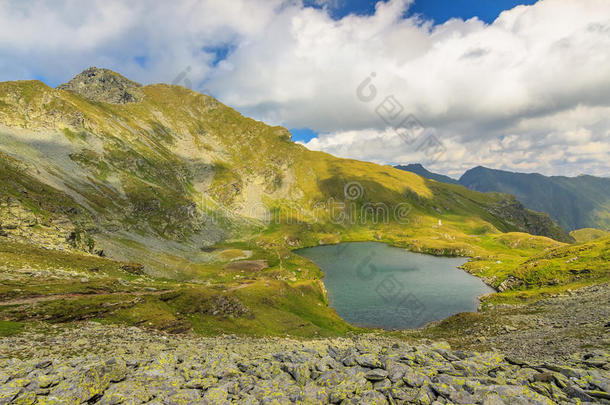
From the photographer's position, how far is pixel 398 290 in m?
114

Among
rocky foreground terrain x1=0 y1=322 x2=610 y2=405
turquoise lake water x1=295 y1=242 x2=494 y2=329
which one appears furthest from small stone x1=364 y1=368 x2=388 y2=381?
turquoise lake water x1=295 y1=242 x2=494 y2=329

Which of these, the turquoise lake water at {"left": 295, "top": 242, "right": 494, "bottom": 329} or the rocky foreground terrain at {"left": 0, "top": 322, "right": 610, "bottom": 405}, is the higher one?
the rocky foreground terrain at {"left": 0, "top": 322, "right": 610, "bottom": 405}

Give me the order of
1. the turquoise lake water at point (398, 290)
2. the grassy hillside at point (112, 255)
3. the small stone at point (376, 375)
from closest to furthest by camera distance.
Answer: the small stone at point (376, 375)
the grassy hillside at point (112, 255)
the turquoise lake water at point (398, 290)

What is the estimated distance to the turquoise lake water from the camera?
288 feet

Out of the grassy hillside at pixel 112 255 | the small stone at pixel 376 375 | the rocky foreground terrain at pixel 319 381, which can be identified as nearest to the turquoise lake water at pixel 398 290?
the grassy hillside at pixel 112 255

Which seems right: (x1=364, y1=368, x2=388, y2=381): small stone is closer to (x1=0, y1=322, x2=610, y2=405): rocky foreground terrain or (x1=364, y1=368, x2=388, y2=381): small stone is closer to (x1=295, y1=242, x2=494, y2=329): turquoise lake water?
(x1=0, y1=322, x2=610, y2=405): rocky foreground terrain

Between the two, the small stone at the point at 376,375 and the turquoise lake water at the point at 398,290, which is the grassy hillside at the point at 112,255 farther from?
the small stone at the point at 376,375

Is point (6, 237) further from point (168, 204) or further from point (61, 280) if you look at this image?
point (168, 204)

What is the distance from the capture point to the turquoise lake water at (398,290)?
8769cm

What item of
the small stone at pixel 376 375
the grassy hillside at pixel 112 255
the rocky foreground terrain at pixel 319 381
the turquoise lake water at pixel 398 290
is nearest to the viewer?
the rocky foreground terrain at pixel 319 381

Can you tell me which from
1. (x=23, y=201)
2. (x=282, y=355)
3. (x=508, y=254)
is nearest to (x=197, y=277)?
(x=23, y=201)

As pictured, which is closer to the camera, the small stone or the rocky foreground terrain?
the rocky foreground terrain

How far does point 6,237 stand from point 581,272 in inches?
5605

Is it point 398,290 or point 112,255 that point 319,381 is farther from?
point 398,290
